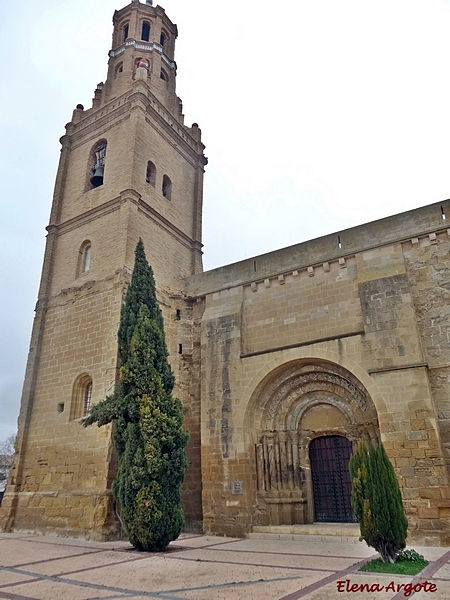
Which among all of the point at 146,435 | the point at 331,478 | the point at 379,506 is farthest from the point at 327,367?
the point at 379,506

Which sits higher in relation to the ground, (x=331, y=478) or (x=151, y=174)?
(x=151, y=174)

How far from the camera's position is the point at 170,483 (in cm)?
→ 972

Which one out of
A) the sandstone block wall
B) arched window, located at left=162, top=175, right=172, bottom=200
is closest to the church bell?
arched window, located at left=162, top=175, right=172, bottom=200

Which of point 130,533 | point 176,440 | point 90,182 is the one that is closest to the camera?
point 130,533

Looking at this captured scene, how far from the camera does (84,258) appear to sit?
15469 millimetres

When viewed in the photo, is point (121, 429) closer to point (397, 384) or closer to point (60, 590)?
point (60, 590)

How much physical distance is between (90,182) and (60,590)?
1416 cm

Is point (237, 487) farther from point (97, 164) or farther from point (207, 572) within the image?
point (97, 164)

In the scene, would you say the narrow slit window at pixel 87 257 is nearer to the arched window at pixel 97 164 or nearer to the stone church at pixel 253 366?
the stone church at pixel 253 366

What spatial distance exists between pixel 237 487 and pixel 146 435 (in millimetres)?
3430

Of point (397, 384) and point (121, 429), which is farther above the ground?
point (397, 384)

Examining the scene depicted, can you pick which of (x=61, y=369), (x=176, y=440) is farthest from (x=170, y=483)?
(x=61, y=369)

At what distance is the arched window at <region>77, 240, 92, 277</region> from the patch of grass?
1184 cm

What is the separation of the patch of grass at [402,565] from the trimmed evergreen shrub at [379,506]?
0.41 ft
